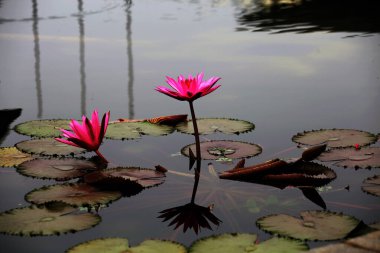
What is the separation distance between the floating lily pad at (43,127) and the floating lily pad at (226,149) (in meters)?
0.53

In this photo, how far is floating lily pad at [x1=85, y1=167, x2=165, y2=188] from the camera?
6.86ft

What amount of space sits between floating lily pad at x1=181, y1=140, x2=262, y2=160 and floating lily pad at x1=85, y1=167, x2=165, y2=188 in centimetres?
24

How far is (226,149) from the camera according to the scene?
2459 mm

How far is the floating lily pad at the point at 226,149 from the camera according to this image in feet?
7.88

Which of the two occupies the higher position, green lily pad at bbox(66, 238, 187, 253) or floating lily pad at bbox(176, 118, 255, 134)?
floating lily pad at bbox(176, 118, 255, 134)

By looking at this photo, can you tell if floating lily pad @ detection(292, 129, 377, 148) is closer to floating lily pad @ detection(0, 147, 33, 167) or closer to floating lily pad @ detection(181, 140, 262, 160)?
floating lily pad @ detection(181, 140, 262, 160)

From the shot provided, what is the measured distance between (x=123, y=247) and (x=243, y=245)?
0.91 feet

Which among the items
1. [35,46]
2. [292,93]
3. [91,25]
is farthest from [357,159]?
[91,25]

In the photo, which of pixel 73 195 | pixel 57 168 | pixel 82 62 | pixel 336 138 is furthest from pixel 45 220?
pixel 82 62

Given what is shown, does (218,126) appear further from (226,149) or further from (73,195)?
(73,195)

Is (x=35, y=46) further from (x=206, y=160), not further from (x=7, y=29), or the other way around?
(x=206, y=160)

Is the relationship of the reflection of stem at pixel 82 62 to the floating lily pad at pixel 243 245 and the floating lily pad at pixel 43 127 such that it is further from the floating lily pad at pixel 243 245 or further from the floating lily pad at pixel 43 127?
the floating lily pad at pixel 243 245

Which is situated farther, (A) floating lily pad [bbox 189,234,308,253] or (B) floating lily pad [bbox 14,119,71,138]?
(B) floating lily pad [bbox 14,119,71,138]

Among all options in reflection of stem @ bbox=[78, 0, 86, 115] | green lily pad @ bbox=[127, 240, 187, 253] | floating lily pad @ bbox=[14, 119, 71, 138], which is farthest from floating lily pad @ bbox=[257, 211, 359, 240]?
reflection of stem @ bbox=[78, 0, 86, 115]
